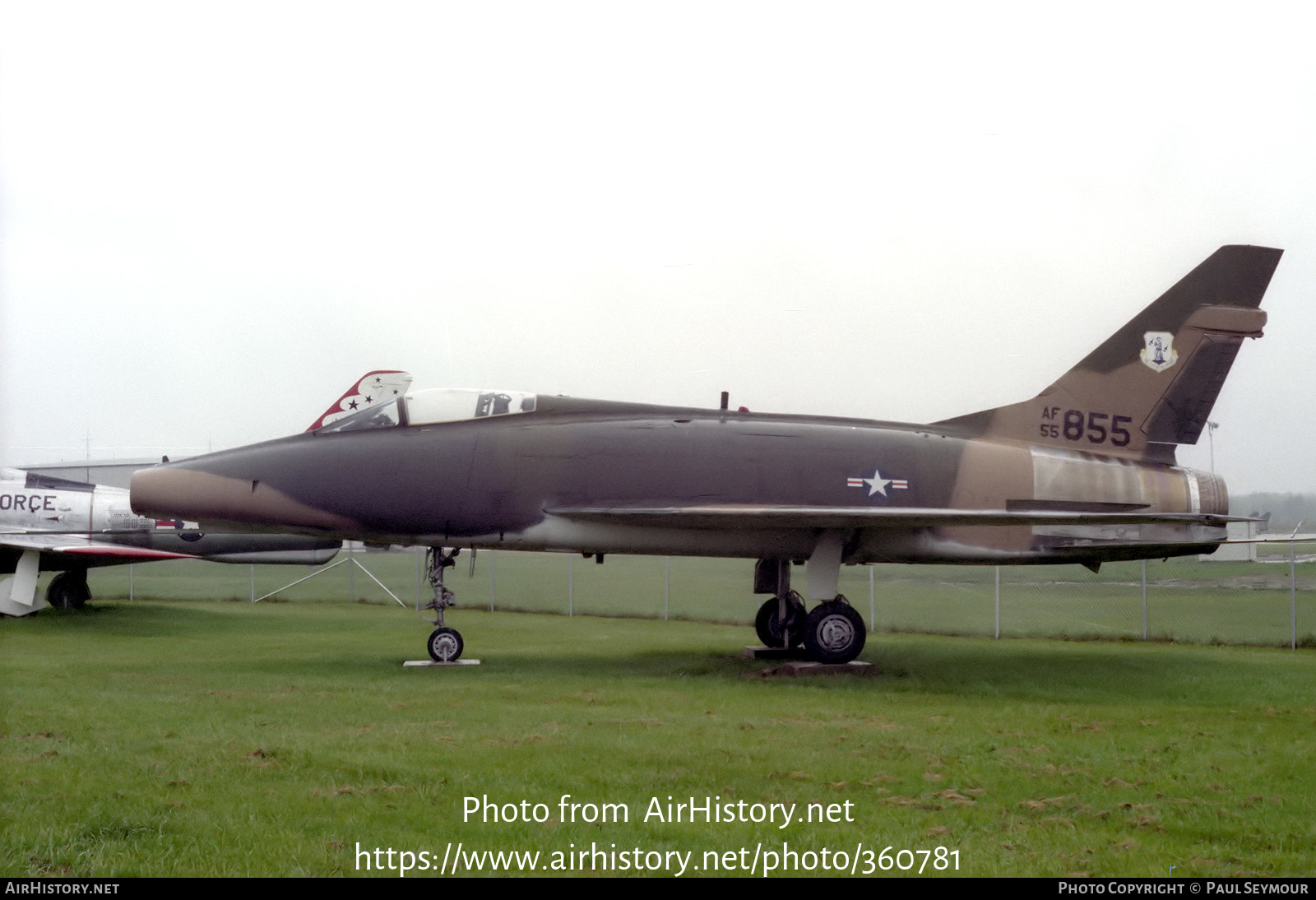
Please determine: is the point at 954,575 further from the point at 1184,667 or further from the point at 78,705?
the point at 78,705

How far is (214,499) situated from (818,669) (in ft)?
20.5

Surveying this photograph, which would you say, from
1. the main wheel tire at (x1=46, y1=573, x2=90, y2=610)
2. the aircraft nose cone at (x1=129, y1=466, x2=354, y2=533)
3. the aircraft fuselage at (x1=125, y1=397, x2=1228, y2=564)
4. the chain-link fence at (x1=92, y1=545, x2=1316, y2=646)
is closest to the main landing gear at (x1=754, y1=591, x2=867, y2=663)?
the aircraft fuselage at (x1=125, y1=397, x2=1228, y2=564)

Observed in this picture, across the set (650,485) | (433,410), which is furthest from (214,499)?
(650,485)

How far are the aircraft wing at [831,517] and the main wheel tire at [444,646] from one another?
181cm

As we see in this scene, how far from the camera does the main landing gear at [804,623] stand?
39.3 feet

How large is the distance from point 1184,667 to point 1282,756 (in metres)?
6.13

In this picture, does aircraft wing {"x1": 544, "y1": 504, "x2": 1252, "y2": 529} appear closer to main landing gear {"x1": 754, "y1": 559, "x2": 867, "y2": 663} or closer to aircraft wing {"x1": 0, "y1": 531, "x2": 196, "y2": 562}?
main landing gear {"x1": 754, "y1": 559, "x2": 867, "y2": 663}

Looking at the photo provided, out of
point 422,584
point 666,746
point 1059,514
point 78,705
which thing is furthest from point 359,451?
point 422,584

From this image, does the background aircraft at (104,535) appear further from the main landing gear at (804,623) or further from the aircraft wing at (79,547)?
the main landing gear at (804,623)

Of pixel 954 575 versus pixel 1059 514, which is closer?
pixel 1059 514

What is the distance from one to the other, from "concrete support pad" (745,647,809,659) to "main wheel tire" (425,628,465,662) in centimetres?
333

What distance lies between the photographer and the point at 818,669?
11.9 meters

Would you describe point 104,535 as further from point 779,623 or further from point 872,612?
point 872,612

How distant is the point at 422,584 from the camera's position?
85.2ft
